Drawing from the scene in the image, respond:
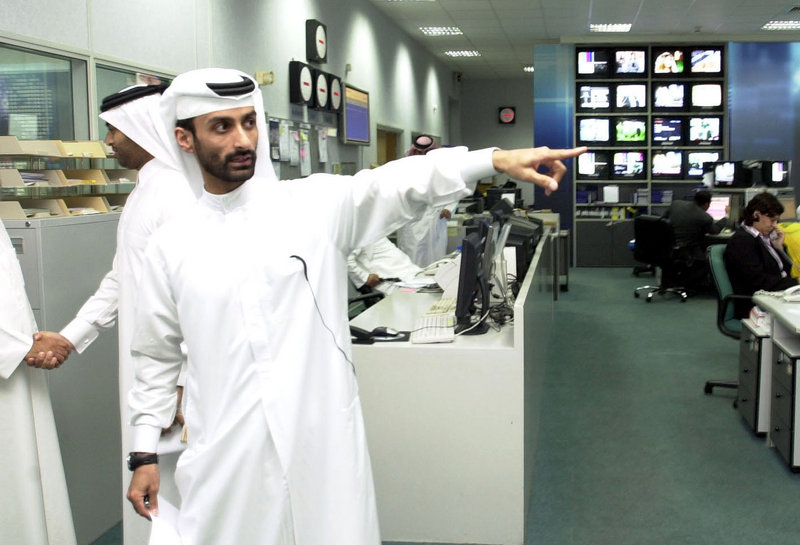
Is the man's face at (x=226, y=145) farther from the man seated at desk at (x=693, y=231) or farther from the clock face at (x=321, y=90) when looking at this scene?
the man seated at desk at (x=693, y=231)

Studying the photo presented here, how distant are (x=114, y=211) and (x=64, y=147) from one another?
0.34 m

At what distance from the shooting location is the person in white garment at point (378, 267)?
529 cm

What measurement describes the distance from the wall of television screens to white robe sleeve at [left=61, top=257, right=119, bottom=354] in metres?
9.75

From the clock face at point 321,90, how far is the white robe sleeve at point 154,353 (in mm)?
5877

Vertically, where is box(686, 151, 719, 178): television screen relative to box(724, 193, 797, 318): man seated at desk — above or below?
above

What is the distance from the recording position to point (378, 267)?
543 cm

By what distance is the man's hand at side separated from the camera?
60.5 inches

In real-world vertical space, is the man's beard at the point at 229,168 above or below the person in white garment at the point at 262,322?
above

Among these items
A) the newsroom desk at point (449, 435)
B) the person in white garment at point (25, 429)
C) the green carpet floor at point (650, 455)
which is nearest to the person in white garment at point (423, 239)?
the green carpet floor at point (650, 455)

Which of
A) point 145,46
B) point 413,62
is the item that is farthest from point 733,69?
point 145,46

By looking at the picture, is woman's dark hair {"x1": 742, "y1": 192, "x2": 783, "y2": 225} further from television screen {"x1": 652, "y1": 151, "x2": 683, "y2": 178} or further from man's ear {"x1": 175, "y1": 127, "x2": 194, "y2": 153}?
television screen {"x1": 652, "y1": 151, "x2": 683, "y2": 178}

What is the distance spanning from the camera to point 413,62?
41.3 ft

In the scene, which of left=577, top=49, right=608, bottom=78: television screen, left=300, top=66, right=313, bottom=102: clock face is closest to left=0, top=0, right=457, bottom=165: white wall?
left=300, top=66, right=313, bottom=102: clock face

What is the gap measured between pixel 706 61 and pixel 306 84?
6972mm
